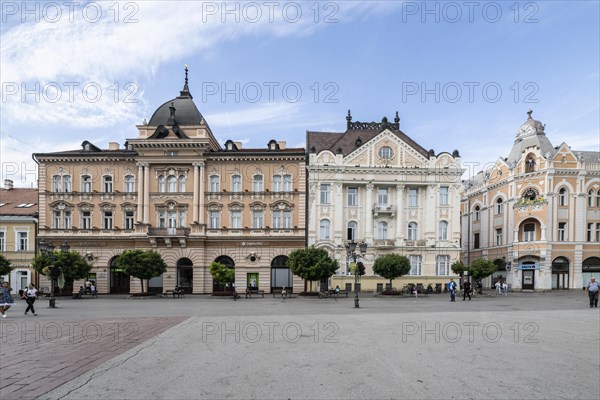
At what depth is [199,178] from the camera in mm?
38625

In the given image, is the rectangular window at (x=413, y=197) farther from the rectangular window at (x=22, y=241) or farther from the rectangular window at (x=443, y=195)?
the rectangular window at (x=22, y=241)

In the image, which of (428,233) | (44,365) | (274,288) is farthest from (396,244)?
(44,365)

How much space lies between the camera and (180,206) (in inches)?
1529

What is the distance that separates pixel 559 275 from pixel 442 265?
47.1 feet

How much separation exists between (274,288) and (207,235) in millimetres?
8091

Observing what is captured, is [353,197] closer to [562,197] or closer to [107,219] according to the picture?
[562,197]

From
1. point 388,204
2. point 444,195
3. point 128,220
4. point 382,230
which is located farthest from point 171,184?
point 444,195

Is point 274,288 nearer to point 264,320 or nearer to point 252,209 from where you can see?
point 252,209

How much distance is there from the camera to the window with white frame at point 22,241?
3903 centimetres

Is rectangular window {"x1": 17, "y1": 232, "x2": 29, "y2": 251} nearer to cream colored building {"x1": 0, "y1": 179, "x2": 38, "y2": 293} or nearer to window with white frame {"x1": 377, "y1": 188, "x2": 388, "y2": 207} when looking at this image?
cream colored building {"x1": 0, "y1": 179, "x2": 38, "y2": 293}

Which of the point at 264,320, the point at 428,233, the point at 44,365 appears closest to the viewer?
the point at 44,365

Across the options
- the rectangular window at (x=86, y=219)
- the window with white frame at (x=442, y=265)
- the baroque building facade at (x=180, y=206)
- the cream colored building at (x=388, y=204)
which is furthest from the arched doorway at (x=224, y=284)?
the window with white frame at (x=442, y=265)

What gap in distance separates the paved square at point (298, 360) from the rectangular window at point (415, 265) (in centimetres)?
2466

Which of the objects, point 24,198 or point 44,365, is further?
point 24,198
